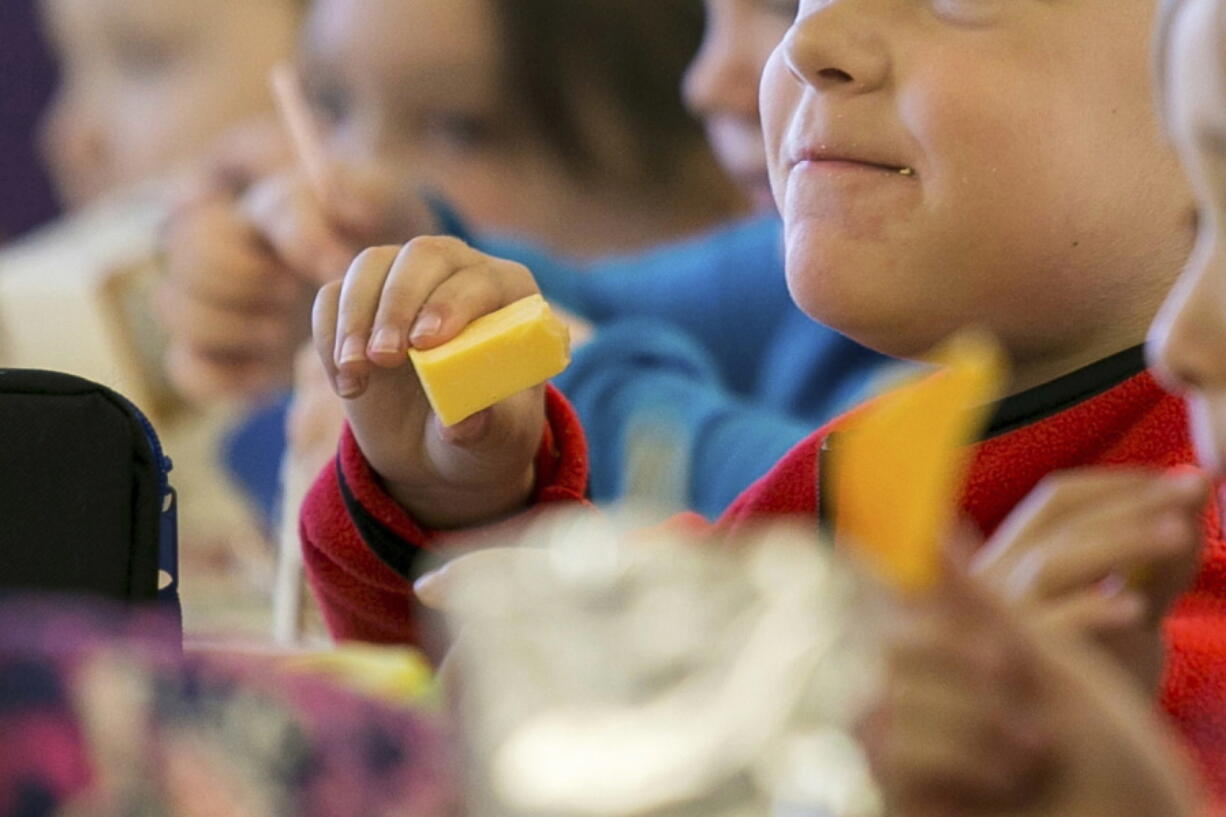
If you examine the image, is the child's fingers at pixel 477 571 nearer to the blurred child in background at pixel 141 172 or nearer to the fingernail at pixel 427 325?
the fingernail at pixel 427 325

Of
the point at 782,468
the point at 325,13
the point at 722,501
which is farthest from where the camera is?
the point at 325,13

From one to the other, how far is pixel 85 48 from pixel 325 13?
0.36 m

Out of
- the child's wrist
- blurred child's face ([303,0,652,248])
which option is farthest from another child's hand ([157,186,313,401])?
the child's wrist

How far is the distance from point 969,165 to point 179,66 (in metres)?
1.27

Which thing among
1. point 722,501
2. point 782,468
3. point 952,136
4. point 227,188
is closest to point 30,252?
point 227,188

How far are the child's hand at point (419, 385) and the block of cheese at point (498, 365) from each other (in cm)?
4

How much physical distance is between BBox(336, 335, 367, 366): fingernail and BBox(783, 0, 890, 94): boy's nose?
0.51 feet

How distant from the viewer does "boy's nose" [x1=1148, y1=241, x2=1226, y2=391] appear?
1.15 feet

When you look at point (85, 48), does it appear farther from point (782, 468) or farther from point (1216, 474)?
point (1216, 474)

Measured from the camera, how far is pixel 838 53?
53 centimetres

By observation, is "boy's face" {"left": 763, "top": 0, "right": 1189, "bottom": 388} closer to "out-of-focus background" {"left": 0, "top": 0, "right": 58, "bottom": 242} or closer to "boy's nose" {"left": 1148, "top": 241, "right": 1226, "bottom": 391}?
"boy's nose" {"left": 1148, "top": 241, "right": 1226, "bottom": 391}

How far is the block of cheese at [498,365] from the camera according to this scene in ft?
1.65

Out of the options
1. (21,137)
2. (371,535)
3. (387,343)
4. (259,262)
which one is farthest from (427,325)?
(21,137)

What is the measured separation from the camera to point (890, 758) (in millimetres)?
305
